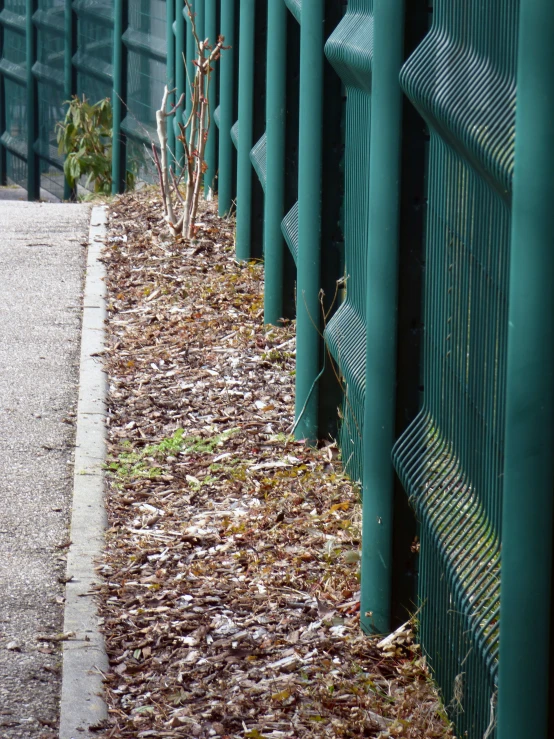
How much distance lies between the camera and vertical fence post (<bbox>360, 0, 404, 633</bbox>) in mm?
3256

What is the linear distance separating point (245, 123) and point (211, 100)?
2.75 meters

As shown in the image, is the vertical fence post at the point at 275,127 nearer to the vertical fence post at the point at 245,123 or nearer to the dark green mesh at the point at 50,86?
the vertical fence post at the point at 245,123

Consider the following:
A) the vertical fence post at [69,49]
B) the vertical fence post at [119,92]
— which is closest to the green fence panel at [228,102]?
the vertical fence post at [119,92]

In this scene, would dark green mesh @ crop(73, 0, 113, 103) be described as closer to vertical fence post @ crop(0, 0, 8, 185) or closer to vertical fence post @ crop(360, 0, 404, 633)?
vertical fence post @ crop(0, 0, 8, 185)

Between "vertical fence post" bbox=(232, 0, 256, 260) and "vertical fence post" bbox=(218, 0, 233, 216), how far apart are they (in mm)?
1050

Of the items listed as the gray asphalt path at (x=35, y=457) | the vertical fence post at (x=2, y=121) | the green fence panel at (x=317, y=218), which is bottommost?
the vertical fence post at (x=2, y=121)

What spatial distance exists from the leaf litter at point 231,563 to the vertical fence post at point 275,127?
56 centimetres

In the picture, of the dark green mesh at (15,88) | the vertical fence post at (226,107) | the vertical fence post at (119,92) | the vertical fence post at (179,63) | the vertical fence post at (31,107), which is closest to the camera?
the vertical fence post at (226,107)

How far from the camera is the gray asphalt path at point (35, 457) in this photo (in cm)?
346

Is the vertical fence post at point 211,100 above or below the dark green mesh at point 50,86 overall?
above

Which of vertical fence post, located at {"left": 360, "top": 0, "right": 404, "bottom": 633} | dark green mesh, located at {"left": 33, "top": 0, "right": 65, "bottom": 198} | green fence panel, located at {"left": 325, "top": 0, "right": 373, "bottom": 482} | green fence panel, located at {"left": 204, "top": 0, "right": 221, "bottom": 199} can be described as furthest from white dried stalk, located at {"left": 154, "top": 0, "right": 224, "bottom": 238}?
dark green mesh, located at {"left": 33, "top": 0, "right": 65, "bottom": 198}

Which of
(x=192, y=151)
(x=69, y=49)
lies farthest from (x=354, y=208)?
(x=69, y=49)

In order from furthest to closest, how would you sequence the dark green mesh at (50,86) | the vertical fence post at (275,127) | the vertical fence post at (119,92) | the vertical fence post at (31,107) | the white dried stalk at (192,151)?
the vertical fence post at (31,107)
the dark green mesh at (50,86)
the vertical fence post at (119,92)
the white dried stalk at (192,151)
the vertical fence post at (275,127)

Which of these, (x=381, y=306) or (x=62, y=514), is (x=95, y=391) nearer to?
(x=62, y=514)
